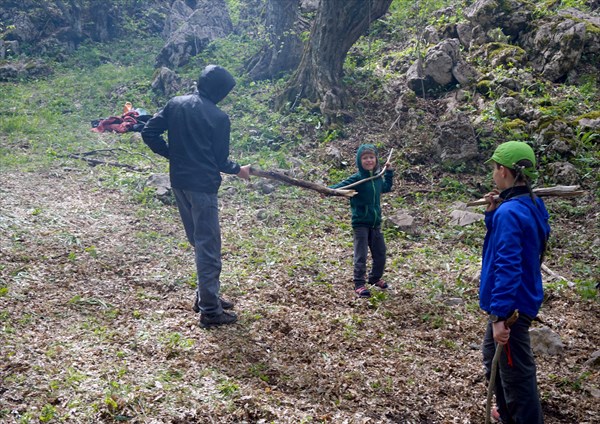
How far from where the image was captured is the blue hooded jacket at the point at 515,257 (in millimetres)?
3205

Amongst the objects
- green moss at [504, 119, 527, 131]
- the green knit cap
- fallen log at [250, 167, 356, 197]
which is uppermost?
the green knit cap

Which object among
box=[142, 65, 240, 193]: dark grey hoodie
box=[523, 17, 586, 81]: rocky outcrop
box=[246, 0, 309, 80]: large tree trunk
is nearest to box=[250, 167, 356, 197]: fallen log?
box=[142, 65, 240, 193]: dark grey hoodie

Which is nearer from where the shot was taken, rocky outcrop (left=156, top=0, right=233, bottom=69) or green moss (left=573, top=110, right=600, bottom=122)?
green moss (left=573, top=110, right=600, bottom=122)

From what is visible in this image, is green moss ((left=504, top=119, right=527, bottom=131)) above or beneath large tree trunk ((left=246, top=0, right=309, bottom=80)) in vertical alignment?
beneath

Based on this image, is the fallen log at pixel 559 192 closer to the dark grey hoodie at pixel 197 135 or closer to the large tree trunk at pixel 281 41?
the dark grey hoodie at pixel 197 135

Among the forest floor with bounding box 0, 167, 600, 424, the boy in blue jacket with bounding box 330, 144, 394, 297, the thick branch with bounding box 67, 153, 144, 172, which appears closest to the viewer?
the forest floor with bounding box 0, 167, 600, 424

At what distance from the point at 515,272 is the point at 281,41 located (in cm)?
1365

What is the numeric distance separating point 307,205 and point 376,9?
5.78 meters

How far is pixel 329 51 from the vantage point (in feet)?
42.3

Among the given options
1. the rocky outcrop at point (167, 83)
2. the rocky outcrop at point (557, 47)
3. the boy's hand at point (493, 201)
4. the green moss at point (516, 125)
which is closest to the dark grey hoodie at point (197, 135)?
the boy's hand at point (493, 201)

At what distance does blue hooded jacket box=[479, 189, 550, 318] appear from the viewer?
3205 millimetres

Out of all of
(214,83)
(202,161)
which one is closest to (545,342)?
(202,161)

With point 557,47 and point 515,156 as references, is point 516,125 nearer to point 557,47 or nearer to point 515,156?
point 557,47

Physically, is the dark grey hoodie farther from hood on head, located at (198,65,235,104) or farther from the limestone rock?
the limestone rock
